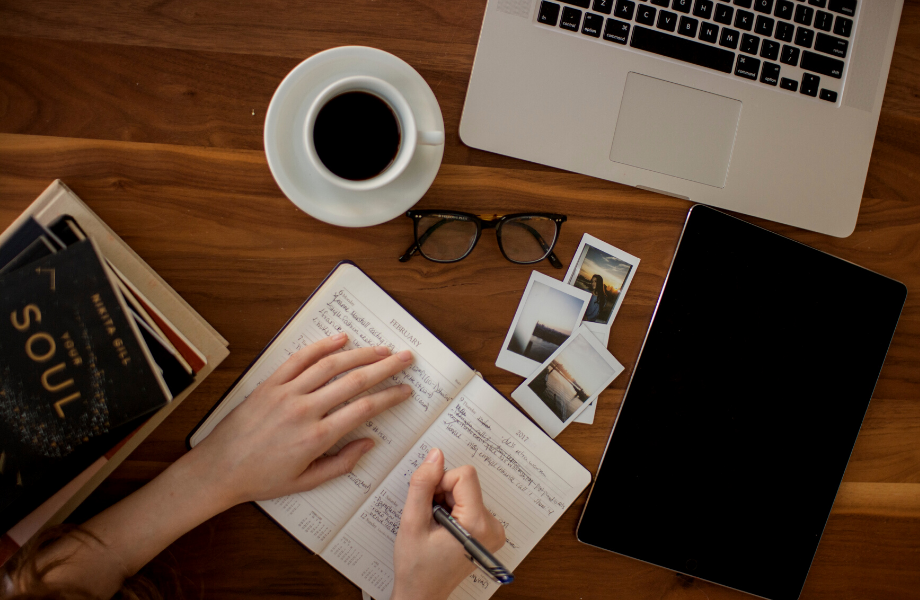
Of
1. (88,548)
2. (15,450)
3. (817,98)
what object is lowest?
(88,548)

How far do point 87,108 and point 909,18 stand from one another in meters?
1.25

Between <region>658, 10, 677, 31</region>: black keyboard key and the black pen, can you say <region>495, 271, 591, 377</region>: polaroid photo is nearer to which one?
the black pen

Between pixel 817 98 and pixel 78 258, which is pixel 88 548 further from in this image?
pixel 817 98

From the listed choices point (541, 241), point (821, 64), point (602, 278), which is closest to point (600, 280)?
point (602, 278)

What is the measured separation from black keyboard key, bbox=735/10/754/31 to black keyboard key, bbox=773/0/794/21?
0.04 meters

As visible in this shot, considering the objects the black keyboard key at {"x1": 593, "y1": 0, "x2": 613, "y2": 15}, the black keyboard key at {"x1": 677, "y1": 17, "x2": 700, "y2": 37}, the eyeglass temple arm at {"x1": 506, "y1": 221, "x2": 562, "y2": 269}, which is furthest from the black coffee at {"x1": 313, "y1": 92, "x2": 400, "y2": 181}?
the black keyboard key at {"x1": 677, "y1": 17, "x2": 700, "y2": 37}

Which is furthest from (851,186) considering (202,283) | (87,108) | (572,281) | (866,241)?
(87,108)

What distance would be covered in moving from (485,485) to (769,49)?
0.77 metres

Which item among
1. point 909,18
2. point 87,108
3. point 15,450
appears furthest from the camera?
point 909,18

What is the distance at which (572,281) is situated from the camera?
0.80 m

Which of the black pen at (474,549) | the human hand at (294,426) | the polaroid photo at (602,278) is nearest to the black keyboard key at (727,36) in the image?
the polaroid photo at (602,278)

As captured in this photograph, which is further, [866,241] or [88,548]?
[866,241]

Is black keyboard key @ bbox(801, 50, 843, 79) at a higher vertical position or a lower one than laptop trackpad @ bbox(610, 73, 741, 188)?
higher

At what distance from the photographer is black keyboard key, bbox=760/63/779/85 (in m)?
0.76
